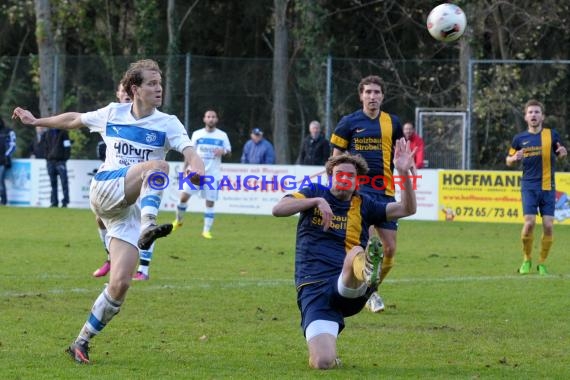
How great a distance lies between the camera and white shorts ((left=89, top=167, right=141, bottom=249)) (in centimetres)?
811

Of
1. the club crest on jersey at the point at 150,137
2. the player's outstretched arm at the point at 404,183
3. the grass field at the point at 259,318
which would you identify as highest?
the club crest on jersey at the point at 150,137

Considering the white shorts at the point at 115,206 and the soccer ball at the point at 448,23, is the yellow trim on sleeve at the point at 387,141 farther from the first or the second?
the white shorts at the point at 115,206

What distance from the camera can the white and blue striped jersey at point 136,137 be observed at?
8.38 meters

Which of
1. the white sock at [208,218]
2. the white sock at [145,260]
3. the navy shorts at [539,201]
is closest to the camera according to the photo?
the white sock at [145,260]

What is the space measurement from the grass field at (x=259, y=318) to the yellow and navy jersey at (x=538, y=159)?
3.77 feet

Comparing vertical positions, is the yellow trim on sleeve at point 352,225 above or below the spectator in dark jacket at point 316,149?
below

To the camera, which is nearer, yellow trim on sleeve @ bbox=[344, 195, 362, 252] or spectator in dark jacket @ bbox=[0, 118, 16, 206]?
yellow trim on sleeve @ bbox=[344, 195, 362, 252]

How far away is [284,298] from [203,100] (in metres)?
16.6

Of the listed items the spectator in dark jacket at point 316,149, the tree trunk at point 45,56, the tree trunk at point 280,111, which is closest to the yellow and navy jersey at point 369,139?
the spectator in dark jacket at point 316,149

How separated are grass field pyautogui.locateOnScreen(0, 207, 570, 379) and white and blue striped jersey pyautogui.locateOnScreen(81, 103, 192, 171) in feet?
4.71

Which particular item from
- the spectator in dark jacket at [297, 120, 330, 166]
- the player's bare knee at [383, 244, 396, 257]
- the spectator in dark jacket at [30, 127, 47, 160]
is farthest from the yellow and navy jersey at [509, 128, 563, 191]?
the spectator in dark jacket at [30, 127, 47, 160]

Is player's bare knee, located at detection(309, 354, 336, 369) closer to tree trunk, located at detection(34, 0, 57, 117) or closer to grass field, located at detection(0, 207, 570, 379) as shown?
grass field, located at detection(0, 207, 570, 379)

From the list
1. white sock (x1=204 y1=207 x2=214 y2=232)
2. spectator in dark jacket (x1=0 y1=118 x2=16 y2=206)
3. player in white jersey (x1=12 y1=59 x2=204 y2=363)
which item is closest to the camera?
player in white jersey (x1=12 y1=59 x2=204 y2=363)

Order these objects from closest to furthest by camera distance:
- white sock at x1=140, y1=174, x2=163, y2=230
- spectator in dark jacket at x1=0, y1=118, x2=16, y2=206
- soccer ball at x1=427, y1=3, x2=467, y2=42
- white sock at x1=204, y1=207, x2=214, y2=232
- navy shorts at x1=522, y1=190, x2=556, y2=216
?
white sock at x1=140, y1=174, x2=163, y2=230
soccer ball at x1=427, y1=3, x2=467, y2=42
navy shorts at x1=522, y1=190, x2=556, y2=216
white sock at x1=204, y1=207, x2=214, y2=232
spectator in dark jacket at x1=0, y1=118, x2=16, y2=206
